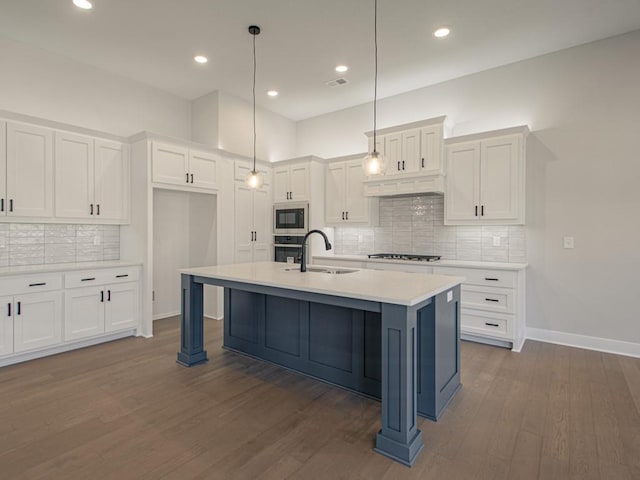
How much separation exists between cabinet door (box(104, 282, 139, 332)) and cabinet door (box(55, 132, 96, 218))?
2.96 ft

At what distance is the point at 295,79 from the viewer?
4652 millimetres

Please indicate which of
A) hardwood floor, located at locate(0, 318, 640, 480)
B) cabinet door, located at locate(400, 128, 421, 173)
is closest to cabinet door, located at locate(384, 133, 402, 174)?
cabinet door, located at locate(400, 128, 421, 173)

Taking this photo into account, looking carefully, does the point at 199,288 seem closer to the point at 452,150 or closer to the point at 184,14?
the point at 184,14

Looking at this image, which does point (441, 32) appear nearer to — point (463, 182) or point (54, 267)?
point (463, 182)

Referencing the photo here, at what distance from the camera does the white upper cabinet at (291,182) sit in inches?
208

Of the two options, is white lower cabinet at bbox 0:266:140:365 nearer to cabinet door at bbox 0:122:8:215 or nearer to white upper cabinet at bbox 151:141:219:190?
cabinet door at bbox 0:122:8:215

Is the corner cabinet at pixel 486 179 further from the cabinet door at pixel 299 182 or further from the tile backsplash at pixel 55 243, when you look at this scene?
the tile backsplash at pixel 55 243

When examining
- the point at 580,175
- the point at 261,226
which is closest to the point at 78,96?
the point at 261,226

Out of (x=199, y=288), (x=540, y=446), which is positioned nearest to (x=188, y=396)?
(x=199, y=288)

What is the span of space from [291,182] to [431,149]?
86.2 inches

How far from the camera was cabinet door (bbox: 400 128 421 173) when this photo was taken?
4.38m

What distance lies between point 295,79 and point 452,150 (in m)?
2.26

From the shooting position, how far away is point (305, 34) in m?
3.58

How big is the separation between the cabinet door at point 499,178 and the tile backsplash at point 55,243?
4.58m
